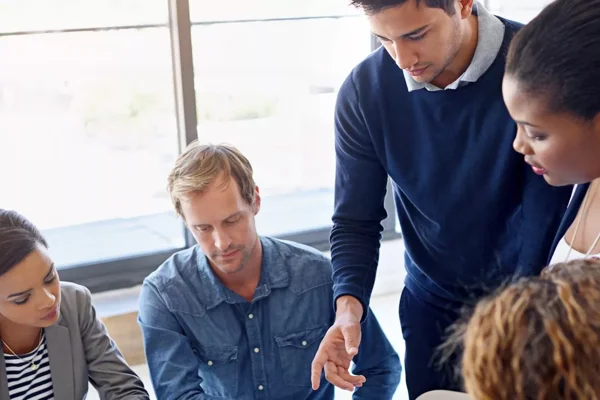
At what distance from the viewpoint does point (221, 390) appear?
65.4 inches

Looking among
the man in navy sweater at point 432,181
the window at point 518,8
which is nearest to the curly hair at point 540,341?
the man in navy sweater at point 432,181

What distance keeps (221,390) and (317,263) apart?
1.14 ft

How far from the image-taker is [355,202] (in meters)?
1.53

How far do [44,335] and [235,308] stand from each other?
40 cm

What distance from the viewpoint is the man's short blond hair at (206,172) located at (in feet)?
5.41

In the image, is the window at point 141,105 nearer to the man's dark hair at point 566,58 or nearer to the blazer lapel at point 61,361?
the blazer lapel at point 61,361

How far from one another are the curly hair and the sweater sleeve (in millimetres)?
742

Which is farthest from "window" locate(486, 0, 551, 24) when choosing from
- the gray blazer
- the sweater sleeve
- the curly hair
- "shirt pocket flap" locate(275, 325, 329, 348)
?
the curly hair

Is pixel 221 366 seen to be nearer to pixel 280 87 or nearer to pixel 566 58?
pixel 566 58

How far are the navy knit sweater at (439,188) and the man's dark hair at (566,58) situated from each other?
285 mm

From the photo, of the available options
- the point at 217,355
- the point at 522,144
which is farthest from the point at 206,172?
the point at 522,144

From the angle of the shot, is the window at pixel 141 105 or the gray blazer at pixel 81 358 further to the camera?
the window at pixel 141 105

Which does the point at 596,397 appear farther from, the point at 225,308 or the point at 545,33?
the point at 225,308

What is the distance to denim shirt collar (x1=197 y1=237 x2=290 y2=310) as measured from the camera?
A: 1664 millimetres
